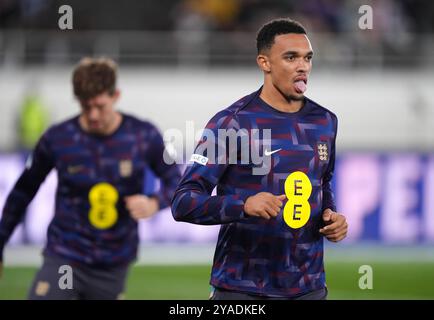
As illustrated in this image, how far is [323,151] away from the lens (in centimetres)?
531

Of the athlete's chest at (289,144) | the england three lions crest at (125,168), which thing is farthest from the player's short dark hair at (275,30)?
the england three lions crest at (125,168)

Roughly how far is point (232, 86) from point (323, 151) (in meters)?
10.5

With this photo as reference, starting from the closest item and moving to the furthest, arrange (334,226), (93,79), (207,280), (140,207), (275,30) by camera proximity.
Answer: (334,226) → (275,30) → (140,207) → (93,79) → (207,280)

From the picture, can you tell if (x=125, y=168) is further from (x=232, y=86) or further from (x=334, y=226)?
(x=232, y=86)

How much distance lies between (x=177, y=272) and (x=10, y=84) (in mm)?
4264

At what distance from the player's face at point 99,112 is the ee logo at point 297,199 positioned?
210cm

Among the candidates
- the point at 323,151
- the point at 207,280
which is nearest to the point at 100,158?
Answer: the point at 323,151

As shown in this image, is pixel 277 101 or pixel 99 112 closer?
pixel 277 101

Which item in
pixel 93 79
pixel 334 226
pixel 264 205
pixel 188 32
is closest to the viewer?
pixel 264 205

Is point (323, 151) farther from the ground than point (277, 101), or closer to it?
closer to it

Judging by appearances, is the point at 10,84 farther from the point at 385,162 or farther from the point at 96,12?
the point at 385,162

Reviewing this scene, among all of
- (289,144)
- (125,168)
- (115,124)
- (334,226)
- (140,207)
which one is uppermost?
(115,124)

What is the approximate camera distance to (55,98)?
15.2 m
